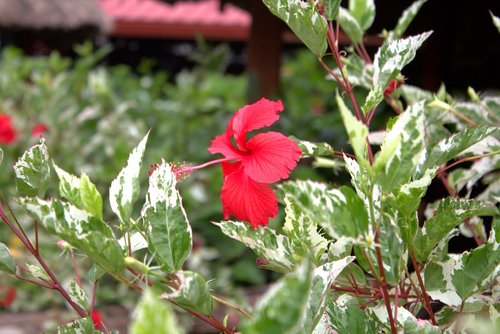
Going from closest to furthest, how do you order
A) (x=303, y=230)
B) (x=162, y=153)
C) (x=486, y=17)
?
1. (x=303, y=230)
2. (x=486, y=17)
3. (x=162, y=153)

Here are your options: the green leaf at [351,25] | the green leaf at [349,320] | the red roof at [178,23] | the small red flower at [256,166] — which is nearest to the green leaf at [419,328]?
the green leaf at [349,320]

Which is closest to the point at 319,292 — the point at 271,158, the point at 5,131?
the point at 271,158

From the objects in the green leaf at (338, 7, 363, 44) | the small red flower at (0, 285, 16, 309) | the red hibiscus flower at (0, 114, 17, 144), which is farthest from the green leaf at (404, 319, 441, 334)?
the small red flower at (0, 285, 16, 309)

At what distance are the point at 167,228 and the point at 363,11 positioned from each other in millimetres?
503

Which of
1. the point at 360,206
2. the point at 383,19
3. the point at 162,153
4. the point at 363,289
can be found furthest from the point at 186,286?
the point at 162,153

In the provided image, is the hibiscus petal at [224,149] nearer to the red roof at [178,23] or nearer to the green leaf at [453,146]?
the green leaf at [453,146]

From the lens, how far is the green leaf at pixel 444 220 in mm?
616

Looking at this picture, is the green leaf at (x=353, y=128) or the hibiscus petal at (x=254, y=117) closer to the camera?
the green leaf at (x=353, y=128)

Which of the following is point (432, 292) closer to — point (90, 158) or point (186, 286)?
point (186, 286)

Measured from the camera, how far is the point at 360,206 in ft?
1.56

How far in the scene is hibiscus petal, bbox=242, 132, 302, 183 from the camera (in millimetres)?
646

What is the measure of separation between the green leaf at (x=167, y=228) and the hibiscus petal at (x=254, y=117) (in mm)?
143

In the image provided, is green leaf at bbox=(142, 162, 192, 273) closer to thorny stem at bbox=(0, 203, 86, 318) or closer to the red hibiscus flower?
thorny stem at bbox=(0, 203, 86, 318)

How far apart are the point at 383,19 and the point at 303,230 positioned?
1.98 metres
